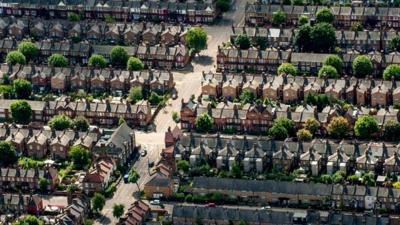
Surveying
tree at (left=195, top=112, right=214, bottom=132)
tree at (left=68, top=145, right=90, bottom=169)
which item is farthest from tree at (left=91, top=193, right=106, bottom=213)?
tree at (left=195, top=112, right=214, bottom=132)

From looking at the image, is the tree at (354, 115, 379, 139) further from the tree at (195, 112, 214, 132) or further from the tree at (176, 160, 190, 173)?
the tree at (176, 160, 190, 173)

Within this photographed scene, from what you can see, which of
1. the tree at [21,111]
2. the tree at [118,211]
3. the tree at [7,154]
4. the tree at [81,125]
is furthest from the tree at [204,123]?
the tree at [118,211]

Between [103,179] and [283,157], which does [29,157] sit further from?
[283,157]

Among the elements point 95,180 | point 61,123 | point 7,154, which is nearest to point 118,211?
point 95,180

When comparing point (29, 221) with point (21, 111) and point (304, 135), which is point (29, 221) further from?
point (304, 135)

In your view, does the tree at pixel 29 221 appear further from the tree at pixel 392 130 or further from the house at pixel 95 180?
the tree at pixel 392 130

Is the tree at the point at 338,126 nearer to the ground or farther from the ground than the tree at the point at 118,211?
farther from the ground
